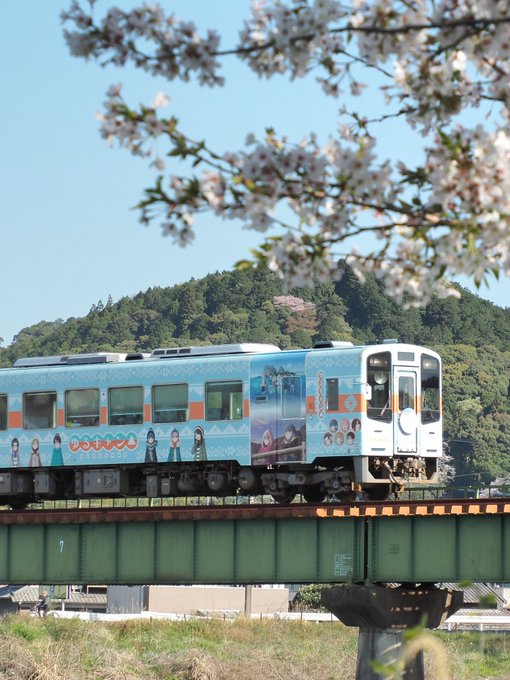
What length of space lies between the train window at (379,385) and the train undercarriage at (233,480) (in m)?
1.09

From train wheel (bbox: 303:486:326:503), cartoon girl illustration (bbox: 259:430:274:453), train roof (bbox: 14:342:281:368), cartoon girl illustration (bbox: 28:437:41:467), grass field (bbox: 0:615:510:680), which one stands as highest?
train roof (bbox: 14:342:281:368)

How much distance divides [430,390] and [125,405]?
7402 millimetres

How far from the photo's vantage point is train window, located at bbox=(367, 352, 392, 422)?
30.6 metres

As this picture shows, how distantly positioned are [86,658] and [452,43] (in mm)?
38483

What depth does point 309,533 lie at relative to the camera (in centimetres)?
3250

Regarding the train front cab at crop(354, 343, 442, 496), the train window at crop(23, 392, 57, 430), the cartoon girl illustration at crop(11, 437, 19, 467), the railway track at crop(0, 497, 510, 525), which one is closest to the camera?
the railway track at crop(0, 497, 510, 525)

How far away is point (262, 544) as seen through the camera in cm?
3300

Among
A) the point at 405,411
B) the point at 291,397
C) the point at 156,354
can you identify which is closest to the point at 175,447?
the point at 156,354

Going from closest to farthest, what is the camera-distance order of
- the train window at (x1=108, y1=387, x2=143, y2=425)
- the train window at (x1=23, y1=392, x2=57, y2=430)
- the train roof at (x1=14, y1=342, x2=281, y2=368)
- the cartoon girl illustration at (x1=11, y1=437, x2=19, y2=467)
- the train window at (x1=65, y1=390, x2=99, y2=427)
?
the train roof at (x1=14, y1=342, x2=281, y2=368)
the train window at (x1=108, y1=387, x2=143, y2=425)
the train window at (x1=65, y1=390, x2=99, y2=427)
the train window at (x1=23, y1=392, x2=57, y2=430)
the cartoon girl illustration at (x1=11, y1=437, x2=19, y2=467)

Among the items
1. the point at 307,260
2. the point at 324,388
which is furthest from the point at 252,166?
the point at 324,388

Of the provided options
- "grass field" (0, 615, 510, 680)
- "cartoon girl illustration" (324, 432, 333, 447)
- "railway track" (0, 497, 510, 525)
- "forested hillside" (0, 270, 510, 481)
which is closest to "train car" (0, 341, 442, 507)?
"cartoon girl illustration" (324, 432, 333, 447)

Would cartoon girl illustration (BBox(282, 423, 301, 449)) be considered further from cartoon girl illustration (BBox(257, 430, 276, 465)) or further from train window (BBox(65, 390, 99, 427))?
train window (BBox(65, 390, 99, 427))

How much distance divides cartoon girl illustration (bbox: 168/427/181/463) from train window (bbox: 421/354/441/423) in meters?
5.84

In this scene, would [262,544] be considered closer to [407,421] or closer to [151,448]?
[151,448]
